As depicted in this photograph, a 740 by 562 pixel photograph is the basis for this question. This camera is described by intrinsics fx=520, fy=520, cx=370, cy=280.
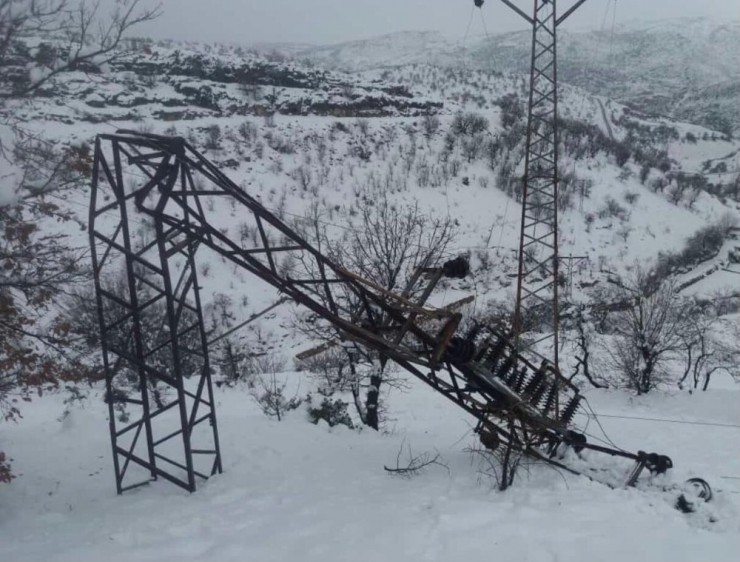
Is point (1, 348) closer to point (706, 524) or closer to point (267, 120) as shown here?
point (706, 524)

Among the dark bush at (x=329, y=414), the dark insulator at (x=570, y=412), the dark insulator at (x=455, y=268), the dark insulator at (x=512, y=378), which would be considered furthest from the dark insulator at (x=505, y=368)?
the dark bush at (x=329, y=414)

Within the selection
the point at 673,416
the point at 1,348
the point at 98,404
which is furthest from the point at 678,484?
the point at 98,404

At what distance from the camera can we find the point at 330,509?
284 inches

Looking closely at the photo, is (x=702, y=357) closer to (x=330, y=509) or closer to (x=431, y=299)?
(x=431, y=299)

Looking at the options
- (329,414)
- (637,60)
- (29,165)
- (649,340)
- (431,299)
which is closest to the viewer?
(29,165)

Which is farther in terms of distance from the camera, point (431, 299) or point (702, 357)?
point (431, 299)

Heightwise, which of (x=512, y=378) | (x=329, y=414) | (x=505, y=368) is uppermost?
(x=505, y=368)

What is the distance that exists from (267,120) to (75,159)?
37.6m

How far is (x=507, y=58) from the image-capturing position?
151 metres

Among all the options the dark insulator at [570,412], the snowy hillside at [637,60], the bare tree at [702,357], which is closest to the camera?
the dark insulator at [570,412]

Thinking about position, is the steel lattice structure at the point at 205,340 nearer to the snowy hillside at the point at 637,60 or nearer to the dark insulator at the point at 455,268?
the dark insulator at the point at 455,268

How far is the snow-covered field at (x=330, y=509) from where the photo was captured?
6027 millimetres

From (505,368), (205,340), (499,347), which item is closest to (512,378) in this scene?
(505,368)

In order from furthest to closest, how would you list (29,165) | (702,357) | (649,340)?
(702,357) < (649,340) < (29,165)
